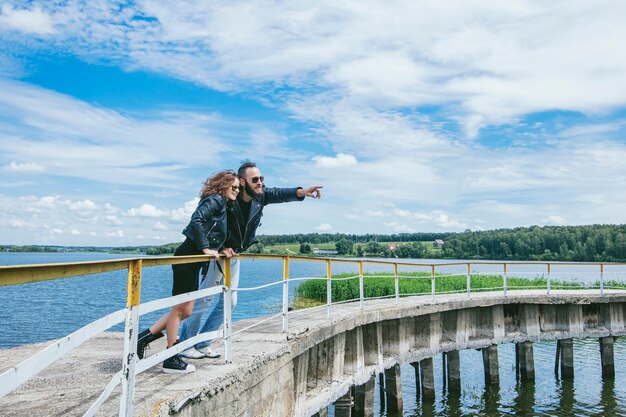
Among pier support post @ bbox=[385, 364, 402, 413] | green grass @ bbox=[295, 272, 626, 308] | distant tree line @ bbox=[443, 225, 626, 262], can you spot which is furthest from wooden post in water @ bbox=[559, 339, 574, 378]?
distant tree line @ bbox=[443, 225, 626, 262]

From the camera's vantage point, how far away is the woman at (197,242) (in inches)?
186

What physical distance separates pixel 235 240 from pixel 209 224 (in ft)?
2.26

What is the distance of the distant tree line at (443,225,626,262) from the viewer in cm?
8312

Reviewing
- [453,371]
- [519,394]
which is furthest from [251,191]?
[519,394]

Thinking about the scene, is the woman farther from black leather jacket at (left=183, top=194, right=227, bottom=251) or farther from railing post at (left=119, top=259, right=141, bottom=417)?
railing post at (left=119, top=259, right=141, bottom=417)

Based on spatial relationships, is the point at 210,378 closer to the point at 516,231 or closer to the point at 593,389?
the point at 593,389

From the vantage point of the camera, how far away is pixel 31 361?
2.19m

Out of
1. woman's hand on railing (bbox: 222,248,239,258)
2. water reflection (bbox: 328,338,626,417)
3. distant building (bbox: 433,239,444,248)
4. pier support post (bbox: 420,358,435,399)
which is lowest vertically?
water reflection (bbox: 328,338,626,417)

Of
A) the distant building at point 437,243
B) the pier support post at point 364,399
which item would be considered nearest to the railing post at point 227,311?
the pier support post at point 364,399

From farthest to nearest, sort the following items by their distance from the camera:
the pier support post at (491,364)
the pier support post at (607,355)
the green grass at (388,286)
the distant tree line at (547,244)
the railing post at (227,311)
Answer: the distant tree line at (547,244)
the green grass at (388,286)
the pier support post at (607,355)
the pier support post at (491,364)
the railing post at (227,311)

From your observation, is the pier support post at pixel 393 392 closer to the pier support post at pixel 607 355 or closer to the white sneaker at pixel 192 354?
the pier support post at pixel 607 355

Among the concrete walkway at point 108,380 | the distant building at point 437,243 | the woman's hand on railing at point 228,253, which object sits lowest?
the concrete walkway at point 108,380

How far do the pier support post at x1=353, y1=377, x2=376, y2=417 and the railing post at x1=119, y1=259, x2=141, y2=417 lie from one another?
9206 millimetres

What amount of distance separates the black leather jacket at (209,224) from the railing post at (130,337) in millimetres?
1376
